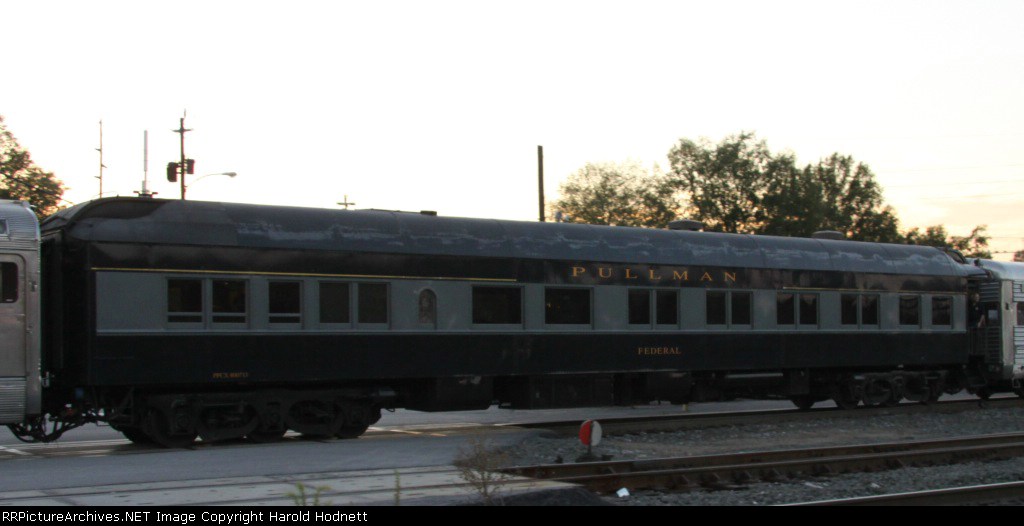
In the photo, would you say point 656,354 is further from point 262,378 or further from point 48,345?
point 48,345

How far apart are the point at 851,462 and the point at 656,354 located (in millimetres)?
5780

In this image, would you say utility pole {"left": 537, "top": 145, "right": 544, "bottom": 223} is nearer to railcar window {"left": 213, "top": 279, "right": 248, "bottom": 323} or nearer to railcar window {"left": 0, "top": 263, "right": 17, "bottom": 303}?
railcar window {"left": 213, "top": 279, "right": 248, "bottom": 323}

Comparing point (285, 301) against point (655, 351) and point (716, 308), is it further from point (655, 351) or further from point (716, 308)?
point (716, 308)

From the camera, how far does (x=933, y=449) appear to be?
15250mm

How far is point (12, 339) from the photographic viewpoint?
13.4 metres

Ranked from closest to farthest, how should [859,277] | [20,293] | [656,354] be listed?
[20,293]
[656,354]
[859,277]

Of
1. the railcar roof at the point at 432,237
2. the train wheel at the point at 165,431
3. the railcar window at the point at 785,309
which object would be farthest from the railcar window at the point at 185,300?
the railcar window at the point at 785,309

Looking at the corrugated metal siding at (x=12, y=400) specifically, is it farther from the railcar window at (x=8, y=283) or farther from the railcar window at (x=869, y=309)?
the railcar window at (x=869, y=309)

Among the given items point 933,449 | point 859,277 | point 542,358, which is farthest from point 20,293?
point 859,277

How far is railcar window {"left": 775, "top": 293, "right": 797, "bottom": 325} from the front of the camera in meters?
21.1

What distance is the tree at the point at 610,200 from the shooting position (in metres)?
49.3

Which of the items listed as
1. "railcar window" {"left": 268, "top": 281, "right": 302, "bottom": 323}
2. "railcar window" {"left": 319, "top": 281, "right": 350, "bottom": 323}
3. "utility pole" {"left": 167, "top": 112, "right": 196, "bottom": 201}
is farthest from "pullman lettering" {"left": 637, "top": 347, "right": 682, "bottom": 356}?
"utility pole" {"left": 167, "top": 112, "right": 196, "bottom": 201}

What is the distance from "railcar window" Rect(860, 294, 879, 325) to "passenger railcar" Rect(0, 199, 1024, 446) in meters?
0.04

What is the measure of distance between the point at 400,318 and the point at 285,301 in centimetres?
183
